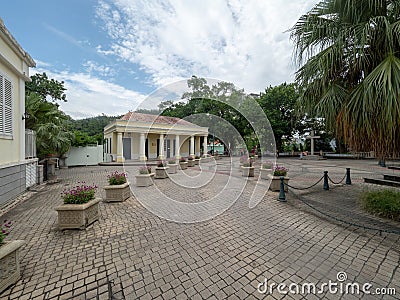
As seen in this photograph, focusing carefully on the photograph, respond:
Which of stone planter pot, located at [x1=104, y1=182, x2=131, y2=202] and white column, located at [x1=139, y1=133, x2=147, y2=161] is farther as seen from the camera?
white column, located at [x1=139, y1=133, x2=147, y2=161]

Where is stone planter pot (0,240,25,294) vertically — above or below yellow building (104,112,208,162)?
below

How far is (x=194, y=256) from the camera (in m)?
2.89

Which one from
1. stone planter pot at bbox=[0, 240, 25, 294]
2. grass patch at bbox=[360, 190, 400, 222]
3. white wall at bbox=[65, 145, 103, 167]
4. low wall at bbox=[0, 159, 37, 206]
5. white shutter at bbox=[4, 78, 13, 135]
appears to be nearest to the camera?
stone planter pot at bbox=[0, 240, 25, 294]

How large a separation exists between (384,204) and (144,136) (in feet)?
55.7

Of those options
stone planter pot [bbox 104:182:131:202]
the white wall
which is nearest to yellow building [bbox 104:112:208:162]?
the white wall

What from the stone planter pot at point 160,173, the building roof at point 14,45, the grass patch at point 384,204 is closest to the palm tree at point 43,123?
the building roof at point 14,45

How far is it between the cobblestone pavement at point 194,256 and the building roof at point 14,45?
4.86 metres

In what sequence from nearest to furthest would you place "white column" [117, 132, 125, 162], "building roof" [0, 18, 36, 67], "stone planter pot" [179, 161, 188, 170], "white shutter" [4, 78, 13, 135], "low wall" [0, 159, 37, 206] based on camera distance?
"building roof" [0, 18, 36, 67], "low wall" [0, 159, 37, 206], "white shutter" [4, 78, 13, 135], "stone planter pot" [179, 161, 188, 170], "white column" [117, 132, 125, 162]

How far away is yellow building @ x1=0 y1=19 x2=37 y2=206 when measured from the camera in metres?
5.24

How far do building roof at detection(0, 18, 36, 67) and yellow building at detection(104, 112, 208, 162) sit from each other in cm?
897

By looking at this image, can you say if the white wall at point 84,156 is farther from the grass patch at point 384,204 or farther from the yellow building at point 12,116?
the grass patch at point 384,204

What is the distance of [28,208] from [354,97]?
334 inches

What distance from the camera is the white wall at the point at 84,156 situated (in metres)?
15.2

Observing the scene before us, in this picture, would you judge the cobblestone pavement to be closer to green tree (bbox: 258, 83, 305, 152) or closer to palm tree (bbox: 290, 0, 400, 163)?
palm tree (bbox: 290, 0, 400, 163)
